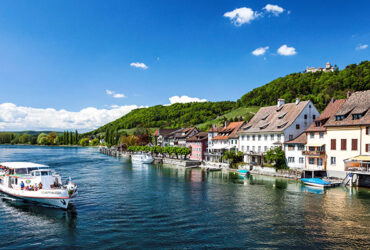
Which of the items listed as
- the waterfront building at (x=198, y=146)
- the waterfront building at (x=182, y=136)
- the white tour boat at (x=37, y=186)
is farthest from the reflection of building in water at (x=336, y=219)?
the waterfront building at (x=182, y=136)

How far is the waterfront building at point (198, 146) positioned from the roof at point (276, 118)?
23.8m

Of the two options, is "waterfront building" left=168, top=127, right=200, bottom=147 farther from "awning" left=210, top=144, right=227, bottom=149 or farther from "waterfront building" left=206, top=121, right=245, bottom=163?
"awning" left=210, top=144, right=227, bottom=149

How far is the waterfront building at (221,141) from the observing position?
3433 inches

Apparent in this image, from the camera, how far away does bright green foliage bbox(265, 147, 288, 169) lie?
6588 centimetres

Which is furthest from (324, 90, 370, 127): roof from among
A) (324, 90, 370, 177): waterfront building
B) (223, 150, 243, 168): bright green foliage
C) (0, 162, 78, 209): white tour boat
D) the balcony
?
(0, 162, 78, 209): white tour boat

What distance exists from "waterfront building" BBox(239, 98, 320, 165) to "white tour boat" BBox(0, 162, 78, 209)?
47.1m

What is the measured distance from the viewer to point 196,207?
37.5 meters

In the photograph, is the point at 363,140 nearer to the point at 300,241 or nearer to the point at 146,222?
the point at 300,241

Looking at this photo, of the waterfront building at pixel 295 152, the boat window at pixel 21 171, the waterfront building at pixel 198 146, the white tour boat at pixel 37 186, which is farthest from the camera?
the waterfront building at pixel 198 146

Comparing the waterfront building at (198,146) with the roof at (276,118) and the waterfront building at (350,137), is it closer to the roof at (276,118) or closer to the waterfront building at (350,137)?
the roof at (276,118)

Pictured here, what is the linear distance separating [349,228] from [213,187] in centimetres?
2548

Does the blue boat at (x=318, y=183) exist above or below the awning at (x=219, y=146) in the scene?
below

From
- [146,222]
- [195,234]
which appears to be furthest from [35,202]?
[195,234]

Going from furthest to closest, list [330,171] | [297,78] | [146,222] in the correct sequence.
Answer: [297,78], [330,171], [146,222]
